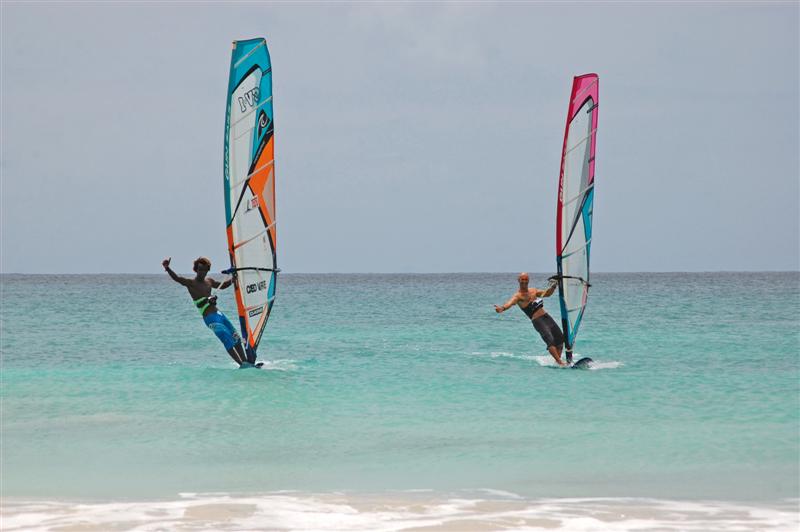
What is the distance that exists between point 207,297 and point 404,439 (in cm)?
524

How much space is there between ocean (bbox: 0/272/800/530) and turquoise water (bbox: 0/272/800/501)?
4cm

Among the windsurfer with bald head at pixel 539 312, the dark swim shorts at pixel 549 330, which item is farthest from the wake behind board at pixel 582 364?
the dark swim shorts at pixel 549 330

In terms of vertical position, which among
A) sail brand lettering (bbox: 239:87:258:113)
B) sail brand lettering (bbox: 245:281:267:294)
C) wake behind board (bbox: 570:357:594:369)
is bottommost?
wake behind board (bbox: 570:357:594:369)

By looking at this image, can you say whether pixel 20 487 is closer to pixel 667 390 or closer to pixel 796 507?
pixel 796 507

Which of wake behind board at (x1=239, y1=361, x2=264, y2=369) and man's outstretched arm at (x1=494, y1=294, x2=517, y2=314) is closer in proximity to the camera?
man's outstretched arm at (x1=494, y1=294, x2=517, y2=314)

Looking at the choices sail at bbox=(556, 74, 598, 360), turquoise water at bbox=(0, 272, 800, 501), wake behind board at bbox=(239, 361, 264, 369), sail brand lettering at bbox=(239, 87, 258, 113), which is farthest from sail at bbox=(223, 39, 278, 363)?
sail at bbox=(556, 74, 598, 360)

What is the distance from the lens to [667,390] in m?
13.5

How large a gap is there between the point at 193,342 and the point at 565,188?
35.2ft

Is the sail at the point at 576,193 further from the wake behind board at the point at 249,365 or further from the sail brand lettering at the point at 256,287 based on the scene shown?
the wake behind board at the point at 249,365

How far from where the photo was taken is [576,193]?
1476 centimetres

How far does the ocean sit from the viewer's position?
7398 mm

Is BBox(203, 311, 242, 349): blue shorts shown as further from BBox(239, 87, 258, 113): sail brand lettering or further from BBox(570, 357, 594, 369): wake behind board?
BBox(570, 357, 594, 369): wake behind board

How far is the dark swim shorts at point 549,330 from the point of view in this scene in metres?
15.2

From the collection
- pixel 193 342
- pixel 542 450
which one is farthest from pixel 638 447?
pixel 193 342
